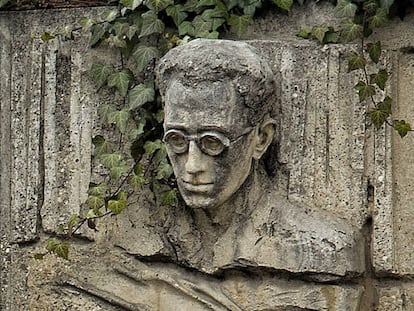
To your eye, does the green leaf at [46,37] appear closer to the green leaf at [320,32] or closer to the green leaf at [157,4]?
the green leaf at [157,4]

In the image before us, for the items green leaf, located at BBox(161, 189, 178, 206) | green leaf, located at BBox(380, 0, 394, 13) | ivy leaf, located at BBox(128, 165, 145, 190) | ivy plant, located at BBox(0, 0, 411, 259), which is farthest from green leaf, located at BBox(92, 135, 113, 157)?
green leaf, located at BBox(380, 0, 394, 13)

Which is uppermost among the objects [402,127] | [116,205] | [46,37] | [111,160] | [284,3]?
[284,3]

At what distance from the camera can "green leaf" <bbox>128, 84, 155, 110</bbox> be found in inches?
155

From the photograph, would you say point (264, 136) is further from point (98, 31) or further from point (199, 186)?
point (98, 31)

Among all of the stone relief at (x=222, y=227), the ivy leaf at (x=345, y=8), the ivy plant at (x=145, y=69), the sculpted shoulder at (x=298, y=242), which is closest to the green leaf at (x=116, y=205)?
the ivy plant at (x=145, y=69)

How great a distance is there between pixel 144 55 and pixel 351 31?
0.57 meters

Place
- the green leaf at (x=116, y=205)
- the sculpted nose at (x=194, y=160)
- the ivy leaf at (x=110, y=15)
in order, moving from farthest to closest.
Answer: the ivy leaf at (x=110, y=15) < the green leaf at (x=116, y=205) < the sculpted nose at (x=194, y=160)

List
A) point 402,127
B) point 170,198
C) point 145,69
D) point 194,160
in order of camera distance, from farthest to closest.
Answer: point 145,69
point 170,198
point 402,127
point 194,160

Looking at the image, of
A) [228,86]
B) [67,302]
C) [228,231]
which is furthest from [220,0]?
[67,302]

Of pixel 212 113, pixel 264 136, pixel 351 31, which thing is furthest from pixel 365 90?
pixel 212 113

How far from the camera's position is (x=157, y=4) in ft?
12.9

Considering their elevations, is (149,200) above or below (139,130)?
below

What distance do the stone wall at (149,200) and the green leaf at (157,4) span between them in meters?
0.23

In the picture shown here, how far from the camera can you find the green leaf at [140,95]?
3.94m
